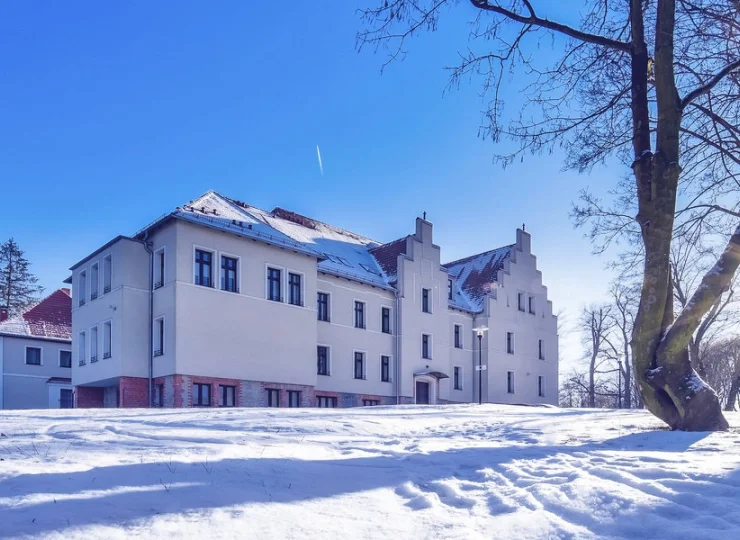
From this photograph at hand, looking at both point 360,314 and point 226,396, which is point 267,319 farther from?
point 360,314

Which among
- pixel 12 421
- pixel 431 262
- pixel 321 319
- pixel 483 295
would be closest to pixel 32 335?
pixel 321 319

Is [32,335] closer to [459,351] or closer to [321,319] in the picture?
[321,319]

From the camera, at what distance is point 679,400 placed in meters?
9.44

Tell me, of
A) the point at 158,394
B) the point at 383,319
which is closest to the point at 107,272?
the point at 158,394

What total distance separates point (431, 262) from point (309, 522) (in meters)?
32.2

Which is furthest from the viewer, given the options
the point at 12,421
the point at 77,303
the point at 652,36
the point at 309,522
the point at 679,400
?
the point at 77,303

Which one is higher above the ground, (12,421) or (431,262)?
(431,262)

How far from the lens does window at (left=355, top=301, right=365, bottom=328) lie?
3234cm

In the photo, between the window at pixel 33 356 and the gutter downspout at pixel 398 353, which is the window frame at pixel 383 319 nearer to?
the gutter downspout at pixel 398 353

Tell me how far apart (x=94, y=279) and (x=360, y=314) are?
12.9 metres

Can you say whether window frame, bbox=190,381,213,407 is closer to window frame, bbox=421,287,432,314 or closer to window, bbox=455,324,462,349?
window frame, bbox=421,287,432,314

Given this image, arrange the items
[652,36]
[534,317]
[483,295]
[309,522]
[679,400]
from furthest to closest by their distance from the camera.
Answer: [534,317] → [483,295] → [652,36] → [679,400] → [309,522]

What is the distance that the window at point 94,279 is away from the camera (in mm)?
27469

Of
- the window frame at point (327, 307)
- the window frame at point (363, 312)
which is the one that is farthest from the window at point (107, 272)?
the window frame at point (363, 312)
